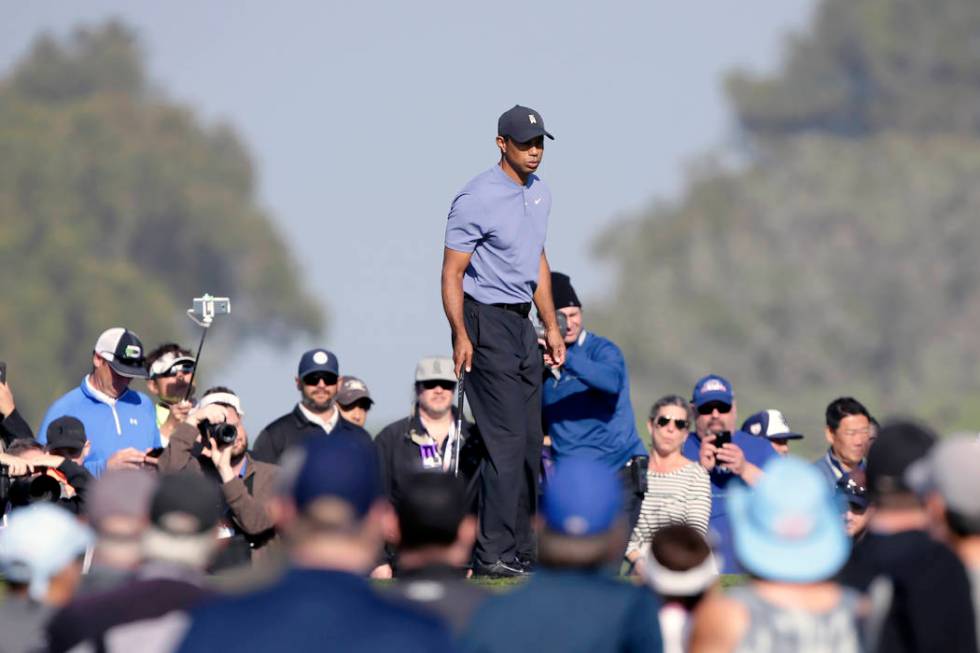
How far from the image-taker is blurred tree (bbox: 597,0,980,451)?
62266mm

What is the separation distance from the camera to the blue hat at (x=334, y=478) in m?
4.62

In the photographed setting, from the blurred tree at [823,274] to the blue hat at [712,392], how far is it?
4485 centimetres

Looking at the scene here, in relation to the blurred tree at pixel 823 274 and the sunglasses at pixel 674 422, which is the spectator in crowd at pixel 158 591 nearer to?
the sunglasses at pixel 674 422

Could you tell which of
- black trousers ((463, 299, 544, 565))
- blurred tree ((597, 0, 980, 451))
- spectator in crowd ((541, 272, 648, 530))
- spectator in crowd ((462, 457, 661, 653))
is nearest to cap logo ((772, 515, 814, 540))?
spectator in crowd ((462, 457, 661, 653))

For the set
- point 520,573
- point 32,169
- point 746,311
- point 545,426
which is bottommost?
point 520,573

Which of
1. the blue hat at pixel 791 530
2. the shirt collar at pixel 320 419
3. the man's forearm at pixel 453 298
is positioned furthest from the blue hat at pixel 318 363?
the blue hat at pixel 791 530

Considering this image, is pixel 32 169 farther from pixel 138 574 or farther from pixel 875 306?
pixel 138 574

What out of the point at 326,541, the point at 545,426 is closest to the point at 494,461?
the point at 545,426

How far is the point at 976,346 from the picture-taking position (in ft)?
206

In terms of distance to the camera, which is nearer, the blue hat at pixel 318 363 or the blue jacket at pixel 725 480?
the blue jacket at pixel 725 480

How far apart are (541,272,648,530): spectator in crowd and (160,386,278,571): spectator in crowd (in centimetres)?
178

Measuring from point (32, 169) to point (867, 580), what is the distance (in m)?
56.5

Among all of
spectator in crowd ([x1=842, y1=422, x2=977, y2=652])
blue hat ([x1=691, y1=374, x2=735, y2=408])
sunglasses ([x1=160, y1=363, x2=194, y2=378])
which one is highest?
sunglasses ([x1=160, y1=363, x2=194, y2=378])

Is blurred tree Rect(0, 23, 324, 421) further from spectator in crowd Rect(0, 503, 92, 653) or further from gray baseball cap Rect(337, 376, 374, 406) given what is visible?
spectator in crowd Rect(0, 503, 92, 653)
